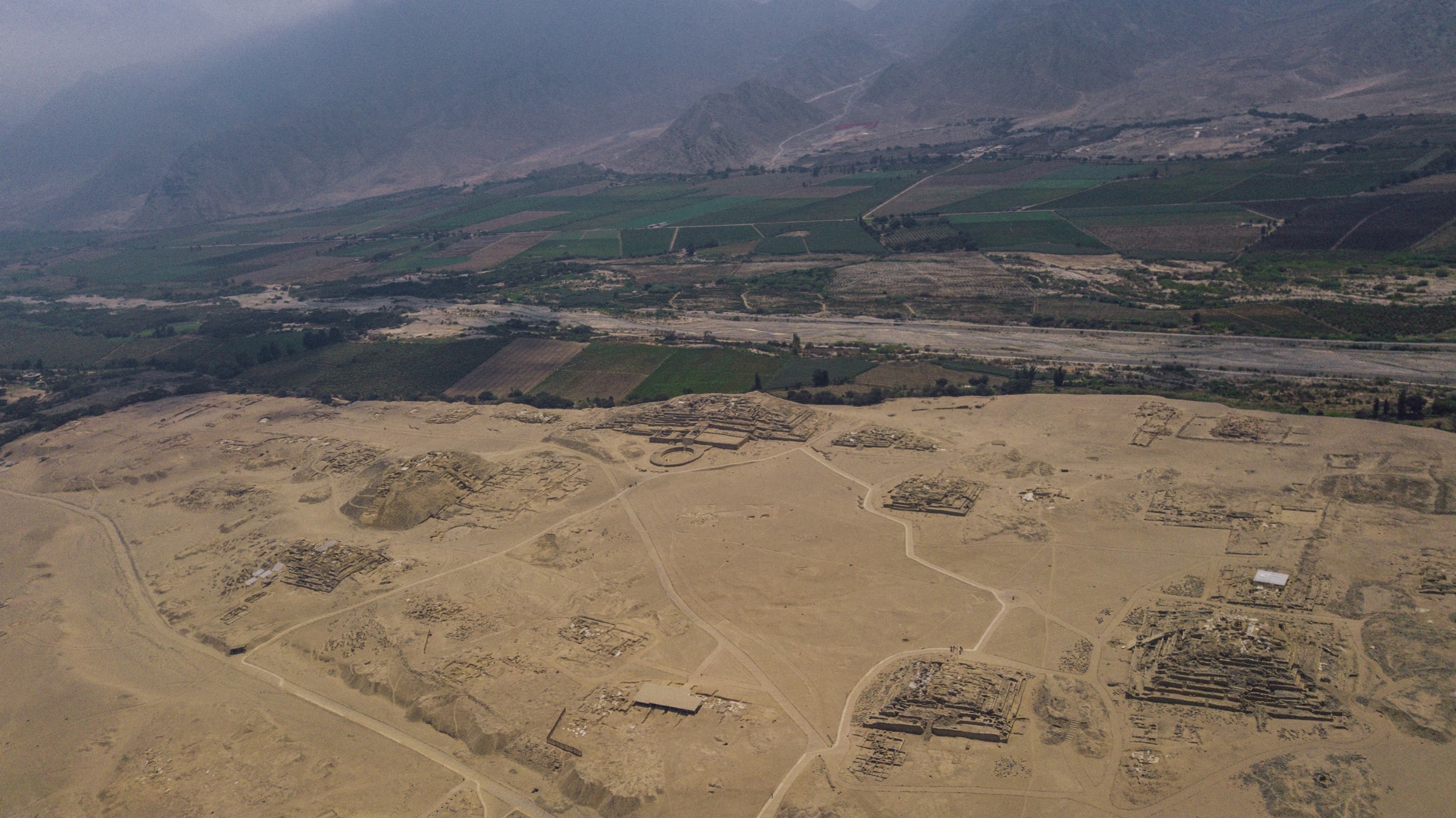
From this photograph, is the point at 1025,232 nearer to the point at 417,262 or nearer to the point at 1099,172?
the point at 1099,172

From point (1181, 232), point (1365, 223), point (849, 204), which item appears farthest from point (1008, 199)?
point (1365, 223)

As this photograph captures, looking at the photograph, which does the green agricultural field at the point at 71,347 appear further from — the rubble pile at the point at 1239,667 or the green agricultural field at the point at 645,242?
the rubble pile at the point at 1239,667

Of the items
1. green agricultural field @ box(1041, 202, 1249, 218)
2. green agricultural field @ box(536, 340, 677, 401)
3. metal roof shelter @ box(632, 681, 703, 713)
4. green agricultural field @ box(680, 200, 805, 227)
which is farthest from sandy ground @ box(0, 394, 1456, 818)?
green agricultural field @ box(680, 200, 805, 227)

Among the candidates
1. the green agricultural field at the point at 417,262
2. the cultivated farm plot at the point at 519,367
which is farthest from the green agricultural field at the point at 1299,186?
the green agricultural field at the point at 417,262

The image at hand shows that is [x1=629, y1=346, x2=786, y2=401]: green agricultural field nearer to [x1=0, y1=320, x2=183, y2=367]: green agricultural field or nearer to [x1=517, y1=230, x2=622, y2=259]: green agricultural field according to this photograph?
[x1=517, y1=230, x2=622, y2=259]: green agricultural field

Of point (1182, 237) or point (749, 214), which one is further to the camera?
point (749, 214)

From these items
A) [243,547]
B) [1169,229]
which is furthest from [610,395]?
[1169,229]
